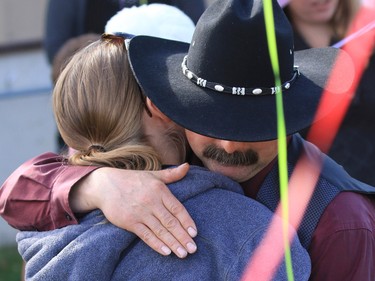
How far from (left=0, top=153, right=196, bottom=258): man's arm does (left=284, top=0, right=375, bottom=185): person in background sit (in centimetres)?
144

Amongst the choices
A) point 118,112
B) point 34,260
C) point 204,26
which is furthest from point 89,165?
point 204,26

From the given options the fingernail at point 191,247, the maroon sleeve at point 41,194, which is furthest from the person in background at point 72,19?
the fingernail at point 191,247

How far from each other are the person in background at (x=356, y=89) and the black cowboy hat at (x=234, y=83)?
4.35ft

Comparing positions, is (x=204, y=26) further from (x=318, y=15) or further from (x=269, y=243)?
(x=318, y=15)

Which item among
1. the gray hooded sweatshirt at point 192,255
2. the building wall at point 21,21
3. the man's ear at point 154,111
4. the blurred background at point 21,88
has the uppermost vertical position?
the man's ear at point 154,111

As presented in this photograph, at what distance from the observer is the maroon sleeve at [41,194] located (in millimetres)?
1904

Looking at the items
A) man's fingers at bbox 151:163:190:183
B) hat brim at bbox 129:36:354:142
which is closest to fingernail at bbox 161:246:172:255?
man's fingers at bbox 151:163:190:183

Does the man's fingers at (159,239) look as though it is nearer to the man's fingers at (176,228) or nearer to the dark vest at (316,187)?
the man's fingers at (176,228)

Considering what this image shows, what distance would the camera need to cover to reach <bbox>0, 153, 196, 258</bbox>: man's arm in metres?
1.71

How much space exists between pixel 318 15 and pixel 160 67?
59.3 inches

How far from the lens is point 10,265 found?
4.89 meters

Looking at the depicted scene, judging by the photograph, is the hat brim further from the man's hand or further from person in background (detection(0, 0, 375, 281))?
the man's hand

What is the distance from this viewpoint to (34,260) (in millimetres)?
1770

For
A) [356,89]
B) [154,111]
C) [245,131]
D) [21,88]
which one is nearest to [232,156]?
[245,131]
